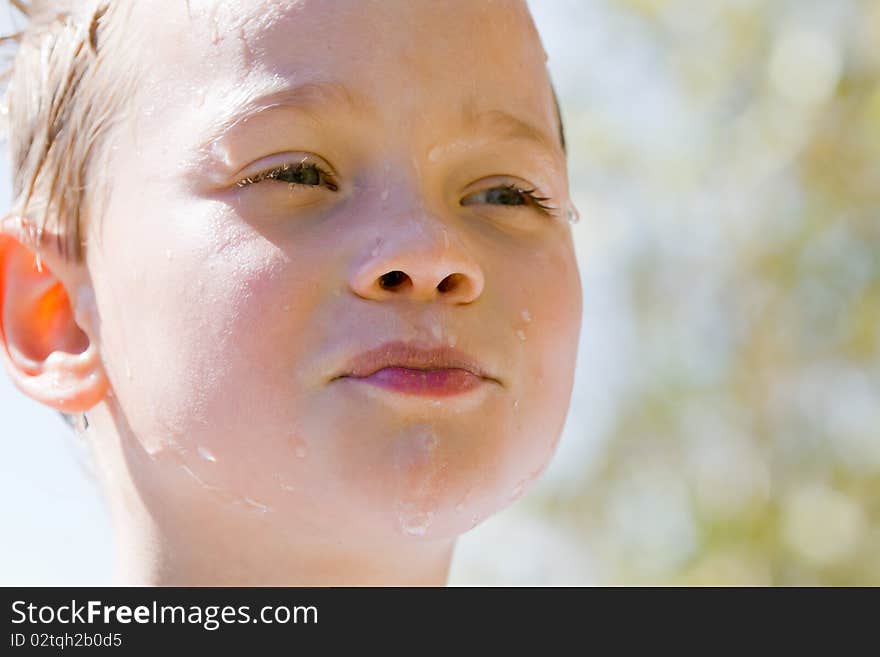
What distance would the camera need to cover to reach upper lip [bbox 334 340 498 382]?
3.04ft

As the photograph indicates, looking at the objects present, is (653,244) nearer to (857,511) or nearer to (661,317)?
(661,317)

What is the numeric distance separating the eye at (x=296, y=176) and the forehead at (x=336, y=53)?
0.07m

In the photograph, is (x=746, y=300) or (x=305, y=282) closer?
(x=305, y=282)

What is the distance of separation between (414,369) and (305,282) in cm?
12

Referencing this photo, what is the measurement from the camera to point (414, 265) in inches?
36.8

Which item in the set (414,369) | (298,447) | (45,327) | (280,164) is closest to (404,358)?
(414,369)

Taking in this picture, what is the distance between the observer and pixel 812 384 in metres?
3.12

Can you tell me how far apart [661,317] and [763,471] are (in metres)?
0.55

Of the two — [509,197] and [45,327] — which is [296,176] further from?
[45,327]

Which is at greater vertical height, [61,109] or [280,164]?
[61,109]

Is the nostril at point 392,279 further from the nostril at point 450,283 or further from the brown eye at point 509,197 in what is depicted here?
the brown eye at point 509,197

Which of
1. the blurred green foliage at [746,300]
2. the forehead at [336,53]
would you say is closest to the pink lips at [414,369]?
the forehead at [336,53]
